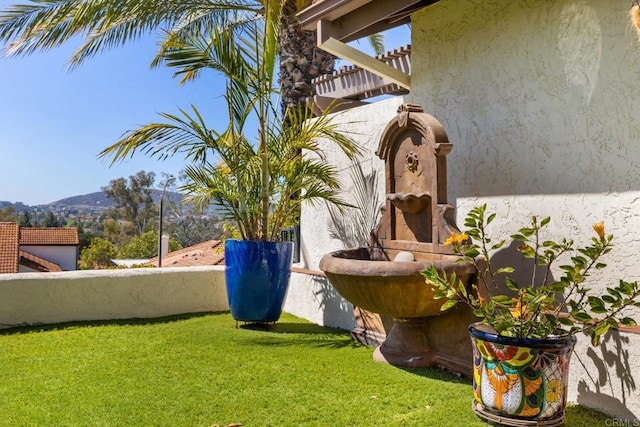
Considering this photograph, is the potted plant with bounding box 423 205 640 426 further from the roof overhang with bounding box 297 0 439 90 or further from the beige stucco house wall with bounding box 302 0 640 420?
the roof overhang with bounding box 297 0 439 90

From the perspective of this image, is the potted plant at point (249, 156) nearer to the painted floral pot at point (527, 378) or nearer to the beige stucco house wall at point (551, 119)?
the beige stucco house wall at point (551, 119)

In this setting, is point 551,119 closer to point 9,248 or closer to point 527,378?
point 527,378

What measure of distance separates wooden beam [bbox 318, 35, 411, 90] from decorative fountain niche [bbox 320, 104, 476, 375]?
846 millimetres

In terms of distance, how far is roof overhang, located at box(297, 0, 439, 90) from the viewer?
4.80 metres

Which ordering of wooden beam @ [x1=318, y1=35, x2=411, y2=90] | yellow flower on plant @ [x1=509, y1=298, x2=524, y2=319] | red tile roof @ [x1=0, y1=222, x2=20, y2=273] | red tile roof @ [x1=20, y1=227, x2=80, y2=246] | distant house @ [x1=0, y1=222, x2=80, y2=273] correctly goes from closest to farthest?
yellow flower on plant @ [x1=509, y1=298, x2=524, y2=319], wooden beam @ [x1=318, y1=35, x2=411, y2=90], red tile roof @ [x1=0, y1=222, x2=20, y2=273], distant house @ [x1=0, y1=222, x2=80, y2=273], red tile roof @ [x1=20, y1=227, x2=80, y2=246]

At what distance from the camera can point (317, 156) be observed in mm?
6617

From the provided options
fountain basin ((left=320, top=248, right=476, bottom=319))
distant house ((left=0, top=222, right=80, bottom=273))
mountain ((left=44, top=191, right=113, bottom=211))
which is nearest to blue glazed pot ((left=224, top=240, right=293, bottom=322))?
fountain basin ((left=320, top=248, right=476, bottom=319))

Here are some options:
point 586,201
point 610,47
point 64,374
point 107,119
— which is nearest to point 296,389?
point 64,374

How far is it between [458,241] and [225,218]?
3.20 metres

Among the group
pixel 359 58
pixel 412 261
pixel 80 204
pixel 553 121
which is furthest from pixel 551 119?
pixel 80 204

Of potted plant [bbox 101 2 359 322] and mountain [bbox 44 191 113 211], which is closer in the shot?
potted plant [bbox 101 2 359 322]

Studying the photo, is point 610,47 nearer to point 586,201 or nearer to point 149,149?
point 586,201

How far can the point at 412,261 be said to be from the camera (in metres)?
Answer: 3.94

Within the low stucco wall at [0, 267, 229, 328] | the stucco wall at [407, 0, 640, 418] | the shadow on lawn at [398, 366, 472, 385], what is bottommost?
the shadow on lawn at [398, 366, 472, 385]
